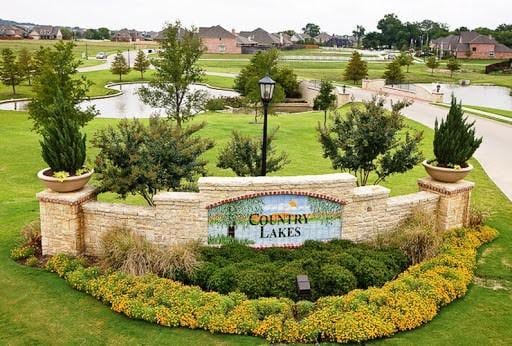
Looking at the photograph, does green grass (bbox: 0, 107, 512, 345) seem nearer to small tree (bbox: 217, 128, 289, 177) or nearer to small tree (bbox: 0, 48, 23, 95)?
small tree (bbox: 217, 128, 289, 177)

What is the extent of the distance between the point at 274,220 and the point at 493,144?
16.3 meters

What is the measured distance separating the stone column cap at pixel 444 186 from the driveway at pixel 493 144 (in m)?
4.39

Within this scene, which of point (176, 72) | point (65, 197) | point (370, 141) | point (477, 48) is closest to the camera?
point (65, 197)

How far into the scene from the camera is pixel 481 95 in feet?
167

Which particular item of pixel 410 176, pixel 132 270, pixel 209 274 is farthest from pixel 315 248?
pixel 410 176

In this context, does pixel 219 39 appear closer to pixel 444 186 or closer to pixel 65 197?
pixel 444 186

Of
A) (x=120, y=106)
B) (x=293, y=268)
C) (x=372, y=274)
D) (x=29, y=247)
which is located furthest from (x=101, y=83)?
(x=372, y=274)

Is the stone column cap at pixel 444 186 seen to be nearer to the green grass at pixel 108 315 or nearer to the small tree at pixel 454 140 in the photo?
the small tree at pixel 454 140

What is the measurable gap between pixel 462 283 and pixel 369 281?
65.3 inches

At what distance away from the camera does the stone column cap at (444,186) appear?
37.2 ft

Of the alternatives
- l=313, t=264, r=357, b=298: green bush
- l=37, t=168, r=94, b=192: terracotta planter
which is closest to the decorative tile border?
l=313, t=264, r=357, b=298: green bush

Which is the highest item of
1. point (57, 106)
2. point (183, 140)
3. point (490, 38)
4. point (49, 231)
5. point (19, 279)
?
point (490, 38)

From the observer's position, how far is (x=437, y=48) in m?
115

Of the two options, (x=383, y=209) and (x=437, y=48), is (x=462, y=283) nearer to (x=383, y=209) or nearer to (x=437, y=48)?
(x=383, y=209)
